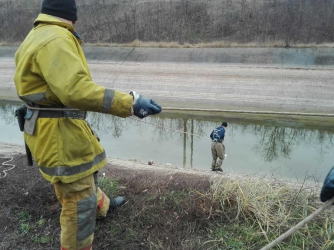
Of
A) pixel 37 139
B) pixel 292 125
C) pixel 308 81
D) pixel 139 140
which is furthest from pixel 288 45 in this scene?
pixel 37 139

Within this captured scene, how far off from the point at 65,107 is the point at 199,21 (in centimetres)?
1919

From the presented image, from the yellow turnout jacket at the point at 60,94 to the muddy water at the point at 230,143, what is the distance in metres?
4.84

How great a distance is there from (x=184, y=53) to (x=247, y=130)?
7323 mm

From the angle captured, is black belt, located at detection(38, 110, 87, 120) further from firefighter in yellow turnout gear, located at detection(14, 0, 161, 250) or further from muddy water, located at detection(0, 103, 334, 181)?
muddy water, located at detection(0, 103, 334, 181)

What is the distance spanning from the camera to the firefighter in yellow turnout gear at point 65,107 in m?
2.19

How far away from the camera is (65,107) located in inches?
98.7

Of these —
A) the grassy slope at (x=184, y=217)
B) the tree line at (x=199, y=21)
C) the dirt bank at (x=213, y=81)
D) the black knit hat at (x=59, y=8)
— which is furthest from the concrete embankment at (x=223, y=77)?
the black knit hat at (x=59, y=8)

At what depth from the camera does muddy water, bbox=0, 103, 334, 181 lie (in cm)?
867

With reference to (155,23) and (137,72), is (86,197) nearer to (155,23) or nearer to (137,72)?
(137,72)

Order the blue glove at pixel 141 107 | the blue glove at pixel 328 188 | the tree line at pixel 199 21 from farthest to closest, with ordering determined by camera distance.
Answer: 1. the tree line at pixel 199 21
2. the blue glove at pixel 141 107
3. the blue glove at pixel 328 188

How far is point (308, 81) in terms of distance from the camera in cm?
1436

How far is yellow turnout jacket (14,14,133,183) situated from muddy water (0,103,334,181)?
4.84 meters

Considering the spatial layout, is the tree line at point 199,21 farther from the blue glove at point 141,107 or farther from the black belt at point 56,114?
the black belt at point 56,114

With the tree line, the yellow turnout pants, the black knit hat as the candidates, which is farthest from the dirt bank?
the black knit hat
